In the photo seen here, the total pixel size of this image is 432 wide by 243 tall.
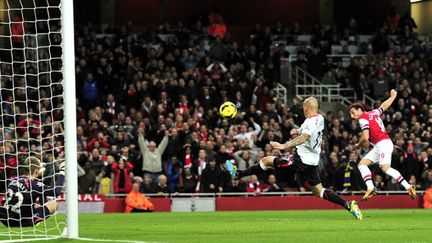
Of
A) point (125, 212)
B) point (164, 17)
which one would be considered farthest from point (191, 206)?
point (164, 17)

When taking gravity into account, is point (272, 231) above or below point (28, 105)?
below

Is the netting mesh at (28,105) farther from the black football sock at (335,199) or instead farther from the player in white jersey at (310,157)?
the black football sock at (335,199)

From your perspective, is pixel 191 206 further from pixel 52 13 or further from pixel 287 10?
pixel 287 10

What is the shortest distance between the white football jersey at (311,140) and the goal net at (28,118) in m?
3.69

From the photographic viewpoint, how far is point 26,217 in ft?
47.0

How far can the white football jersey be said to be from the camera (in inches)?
619

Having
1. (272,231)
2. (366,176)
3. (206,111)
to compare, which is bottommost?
(272,231)

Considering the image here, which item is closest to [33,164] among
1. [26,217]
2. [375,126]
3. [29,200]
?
[29,200]

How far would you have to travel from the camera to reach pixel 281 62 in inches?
1241

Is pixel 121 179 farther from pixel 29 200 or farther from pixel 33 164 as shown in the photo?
pixel 33 164

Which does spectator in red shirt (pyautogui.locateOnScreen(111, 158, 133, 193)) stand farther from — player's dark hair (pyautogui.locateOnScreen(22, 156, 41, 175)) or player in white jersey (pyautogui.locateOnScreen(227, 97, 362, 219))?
player's dark hair (pyautogui.locateOnScreen(22, 156, 41, 175))

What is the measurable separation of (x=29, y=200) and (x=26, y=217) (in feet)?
0.93

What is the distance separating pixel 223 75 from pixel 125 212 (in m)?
7.31

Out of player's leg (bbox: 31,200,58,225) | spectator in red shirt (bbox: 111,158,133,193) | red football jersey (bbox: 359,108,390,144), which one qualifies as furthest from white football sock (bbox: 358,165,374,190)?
spectator in red shirt (bbox: 111,158,133,193)
